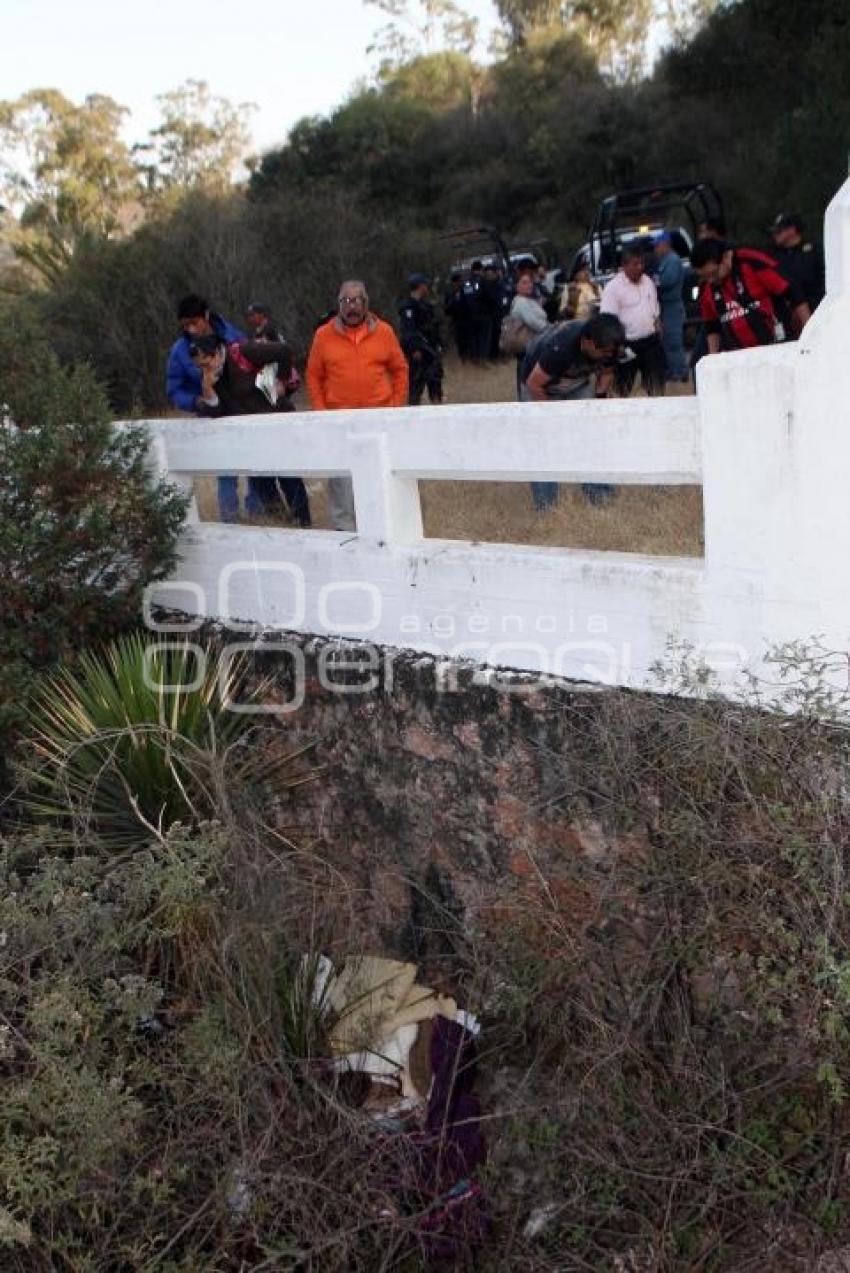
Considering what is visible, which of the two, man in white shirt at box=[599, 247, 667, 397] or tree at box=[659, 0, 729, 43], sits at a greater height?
tree at box=[659, 0, 729, 43]

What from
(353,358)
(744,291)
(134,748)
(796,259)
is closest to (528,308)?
(796,259)

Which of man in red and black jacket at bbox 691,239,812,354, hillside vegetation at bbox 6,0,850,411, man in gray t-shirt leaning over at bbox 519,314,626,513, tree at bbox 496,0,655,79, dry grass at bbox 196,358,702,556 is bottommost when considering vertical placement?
dry grass at bbox 196,358,702,556

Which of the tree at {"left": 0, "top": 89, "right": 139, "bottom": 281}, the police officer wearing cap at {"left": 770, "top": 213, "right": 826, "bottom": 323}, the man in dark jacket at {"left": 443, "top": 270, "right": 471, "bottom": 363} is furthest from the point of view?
the tree at {"left": 0, "top": 89, "right": 139, "bottom": 281}

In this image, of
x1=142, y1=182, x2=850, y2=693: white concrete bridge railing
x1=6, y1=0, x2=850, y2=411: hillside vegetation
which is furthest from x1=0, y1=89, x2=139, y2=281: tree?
x1=142, y1=182, x2=850, y2=693: white concrete bridge railing

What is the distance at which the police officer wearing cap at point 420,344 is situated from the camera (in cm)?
1171

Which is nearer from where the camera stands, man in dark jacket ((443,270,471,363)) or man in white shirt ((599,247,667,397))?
man in white shirt ((599,247,667,397))

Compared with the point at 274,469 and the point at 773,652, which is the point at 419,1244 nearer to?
the point at 773,652

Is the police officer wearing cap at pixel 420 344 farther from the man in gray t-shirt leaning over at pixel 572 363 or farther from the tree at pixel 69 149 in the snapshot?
the tree at pixel 69 149

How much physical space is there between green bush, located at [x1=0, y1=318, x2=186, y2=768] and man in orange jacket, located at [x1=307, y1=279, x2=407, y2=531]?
3.92ft

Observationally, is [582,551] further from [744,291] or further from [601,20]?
[601,20]

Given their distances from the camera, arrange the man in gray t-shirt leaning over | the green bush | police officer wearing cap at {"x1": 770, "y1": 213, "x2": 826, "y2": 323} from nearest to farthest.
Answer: the green bush
the man in gray t-shirt leaning over
police officer wearing cap at {"x1": 770, "y1": 213, "x2": 826, "y2": 323}

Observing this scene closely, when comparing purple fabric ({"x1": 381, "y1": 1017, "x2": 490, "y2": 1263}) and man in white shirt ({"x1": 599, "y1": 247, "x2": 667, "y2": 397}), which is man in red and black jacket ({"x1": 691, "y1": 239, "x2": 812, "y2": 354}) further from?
purple fabric ({"x1": 381, "y1": 1017, "x2": 490, "y2": 1263})

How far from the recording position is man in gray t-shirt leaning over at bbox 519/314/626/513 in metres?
6.17

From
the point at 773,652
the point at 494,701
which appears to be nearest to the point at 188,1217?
the point at 494,701
